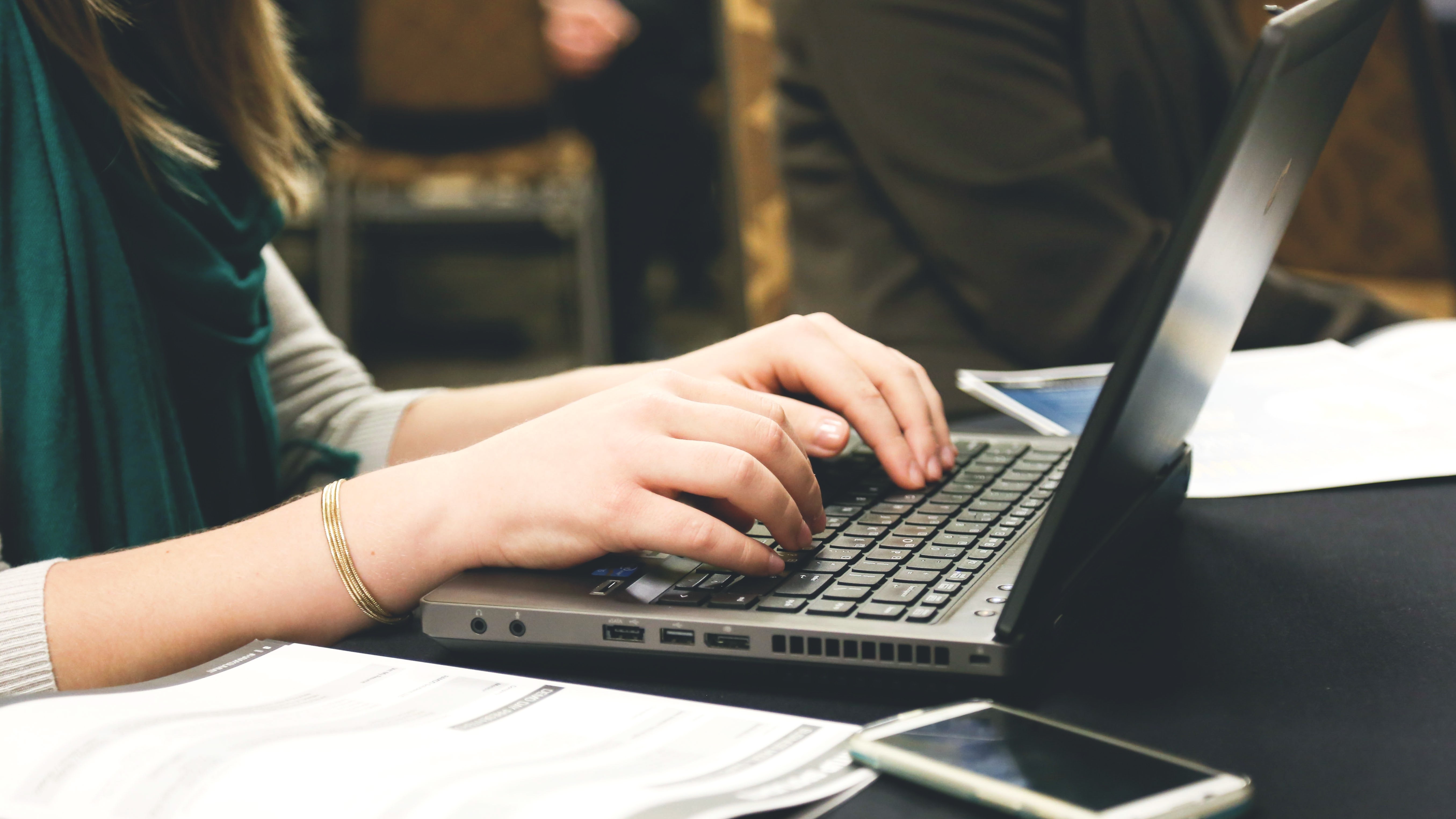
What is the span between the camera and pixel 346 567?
0.48 meters

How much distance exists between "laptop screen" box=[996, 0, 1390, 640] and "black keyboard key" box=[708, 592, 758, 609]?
0.10 meters

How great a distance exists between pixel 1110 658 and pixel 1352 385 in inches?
19.5

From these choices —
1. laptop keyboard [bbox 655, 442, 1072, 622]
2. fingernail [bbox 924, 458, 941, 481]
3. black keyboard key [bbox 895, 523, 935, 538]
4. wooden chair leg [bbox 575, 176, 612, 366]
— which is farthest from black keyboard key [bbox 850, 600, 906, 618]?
wooden chair leg [bbox 575, 176, 612, 366]

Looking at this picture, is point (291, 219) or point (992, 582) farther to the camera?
point (291, 219)

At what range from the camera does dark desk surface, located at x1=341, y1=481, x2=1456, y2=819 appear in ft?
1.08

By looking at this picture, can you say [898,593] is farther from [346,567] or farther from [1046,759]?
[346,567]

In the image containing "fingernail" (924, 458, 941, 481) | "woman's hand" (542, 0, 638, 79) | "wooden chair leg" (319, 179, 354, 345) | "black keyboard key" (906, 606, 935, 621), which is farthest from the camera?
"woman's hand" (542, 0, 638, 79)

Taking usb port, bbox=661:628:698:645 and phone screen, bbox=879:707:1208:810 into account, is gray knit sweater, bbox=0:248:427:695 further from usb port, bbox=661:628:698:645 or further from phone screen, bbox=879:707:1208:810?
phone screen, bbox=879:707:1208:810

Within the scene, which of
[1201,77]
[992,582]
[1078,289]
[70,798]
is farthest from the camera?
[1201,77]

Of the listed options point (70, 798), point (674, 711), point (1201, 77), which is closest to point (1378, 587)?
point (674, 711)

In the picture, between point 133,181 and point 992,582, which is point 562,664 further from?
point 133,181

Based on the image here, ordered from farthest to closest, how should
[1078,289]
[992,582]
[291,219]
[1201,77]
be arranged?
1. [1201,77]
2. [1078,289]
3. [291,219]
4. [992,582]

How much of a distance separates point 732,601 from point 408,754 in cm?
13

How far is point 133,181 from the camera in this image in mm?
725
